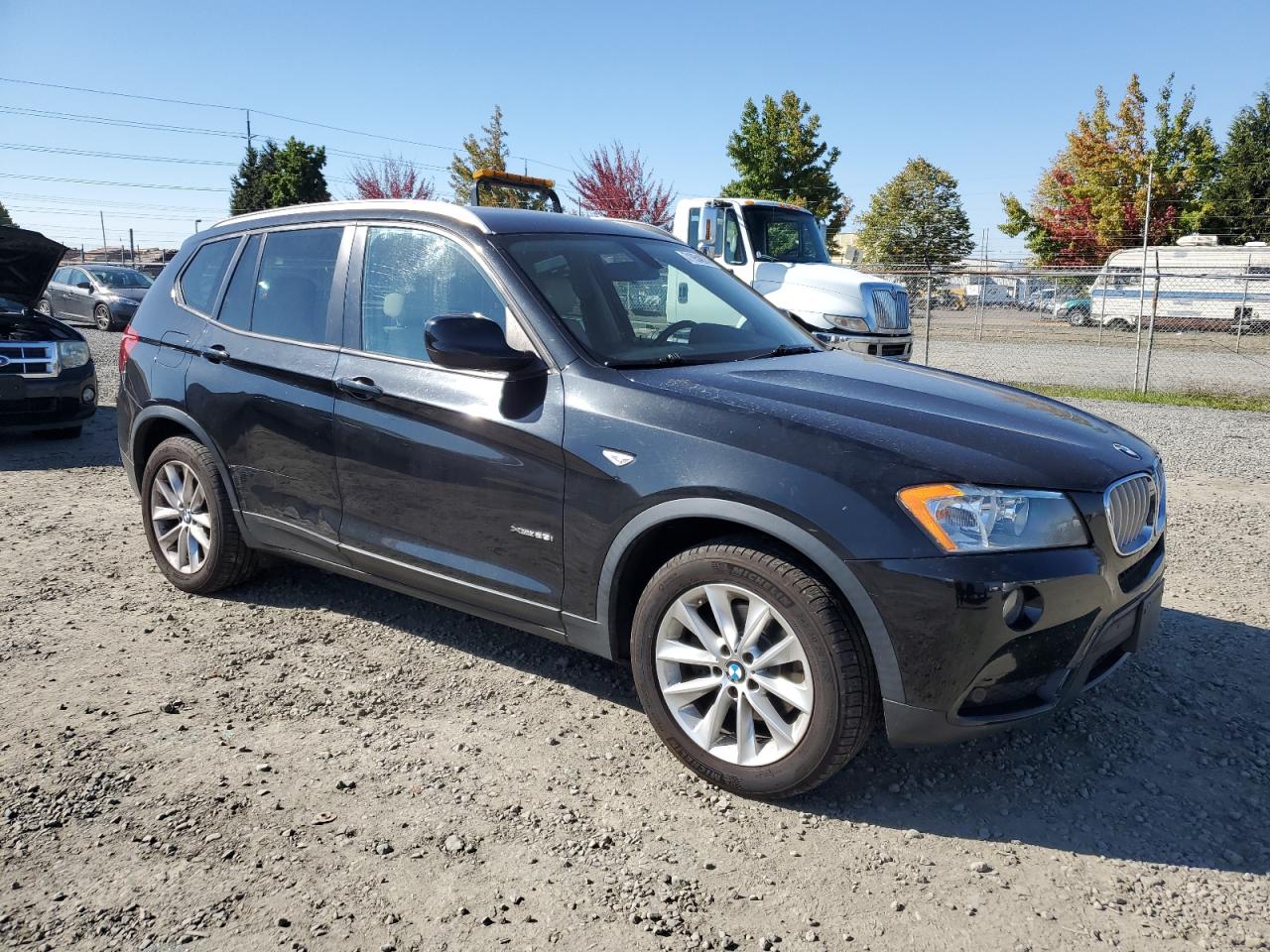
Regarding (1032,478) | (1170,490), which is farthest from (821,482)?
(1170,490)

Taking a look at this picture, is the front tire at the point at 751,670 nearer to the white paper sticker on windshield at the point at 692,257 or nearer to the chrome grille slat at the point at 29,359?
the white paper sticker on windshield at the point at 692,257

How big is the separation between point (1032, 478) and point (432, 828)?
201 cm

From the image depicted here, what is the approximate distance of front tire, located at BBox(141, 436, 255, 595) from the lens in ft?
15.2

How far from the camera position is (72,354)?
29.8 feet

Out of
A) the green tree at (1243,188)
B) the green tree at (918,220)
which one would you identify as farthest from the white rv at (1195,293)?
the green tree at (918,220)

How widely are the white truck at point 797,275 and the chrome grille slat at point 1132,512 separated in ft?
27.5

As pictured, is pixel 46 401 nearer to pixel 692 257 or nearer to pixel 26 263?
pixel 26 263

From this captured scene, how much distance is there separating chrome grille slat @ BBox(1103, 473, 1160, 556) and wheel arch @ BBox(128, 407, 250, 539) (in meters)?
3.59

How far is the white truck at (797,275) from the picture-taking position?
11695mm

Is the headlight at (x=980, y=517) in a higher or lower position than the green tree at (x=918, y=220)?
lower

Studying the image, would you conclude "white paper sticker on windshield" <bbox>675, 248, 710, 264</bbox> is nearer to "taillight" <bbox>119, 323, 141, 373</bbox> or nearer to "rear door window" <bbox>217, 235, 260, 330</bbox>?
"rear door window" <bbox>217, 235, 260, 330</bbox>

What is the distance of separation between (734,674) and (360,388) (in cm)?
187

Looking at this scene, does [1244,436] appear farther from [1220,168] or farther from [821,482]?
[1220,168]

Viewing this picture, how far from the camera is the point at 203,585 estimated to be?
191 inches
